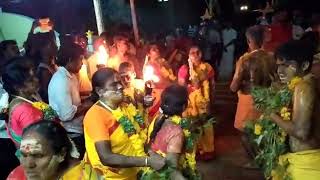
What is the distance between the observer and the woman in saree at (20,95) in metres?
3.35

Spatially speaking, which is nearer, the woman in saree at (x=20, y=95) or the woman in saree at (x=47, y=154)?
the woman in saree at (x=47, y=154)

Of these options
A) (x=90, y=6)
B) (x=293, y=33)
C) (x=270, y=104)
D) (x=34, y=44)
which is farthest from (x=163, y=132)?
(x=90, y=6)

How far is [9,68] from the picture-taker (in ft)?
11.8

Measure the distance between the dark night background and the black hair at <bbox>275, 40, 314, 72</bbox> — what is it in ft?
21.2

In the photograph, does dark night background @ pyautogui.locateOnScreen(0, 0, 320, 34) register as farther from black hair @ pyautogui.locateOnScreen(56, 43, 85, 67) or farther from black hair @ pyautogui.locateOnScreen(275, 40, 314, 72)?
black hair @ pyautogui.locateOnScreen(275, 40, 314, 72)

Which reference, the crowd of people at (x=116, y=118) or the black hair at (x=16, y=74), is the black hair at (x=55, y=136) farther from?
the black hair at (x=16, y=74)

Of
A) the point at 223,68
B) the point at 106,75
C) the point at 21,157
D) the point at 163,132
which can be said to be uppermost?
the point at 106,75

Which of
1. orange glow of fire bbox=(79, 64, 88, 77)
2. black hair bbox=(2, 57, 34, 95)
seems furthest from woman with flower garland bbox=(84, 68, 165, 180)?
orange glow of fire bbox=(79, 64, 88, 77)

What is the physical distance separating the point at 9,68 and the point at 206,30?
8836 mm

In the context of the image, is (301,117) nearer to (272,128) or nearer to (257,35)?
(272,128)

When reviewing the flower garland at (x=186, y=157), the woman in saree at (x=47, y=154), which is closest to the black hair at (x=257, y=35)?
the flower garland at (x=186, y=157)

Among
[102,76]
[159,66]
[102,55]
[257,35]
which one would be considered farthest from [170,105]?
[102,55]

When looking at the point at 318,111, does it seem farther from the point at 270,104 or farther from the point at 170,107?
the point at 170,107

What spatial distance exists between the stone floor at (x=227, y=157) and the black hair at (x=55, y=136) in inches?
156
